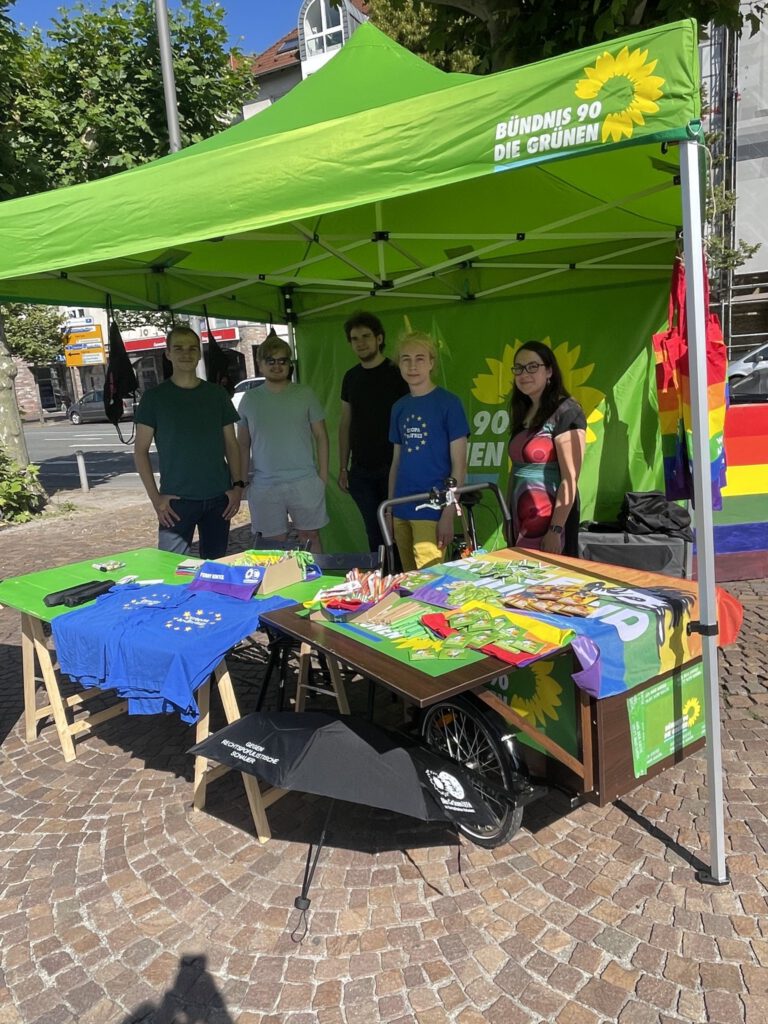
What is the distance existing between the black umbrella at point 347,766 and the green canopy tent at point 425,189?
875 millimetres

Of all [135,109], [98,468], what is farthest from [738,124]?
[98,468]

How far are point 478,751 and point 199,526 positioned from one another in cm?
243

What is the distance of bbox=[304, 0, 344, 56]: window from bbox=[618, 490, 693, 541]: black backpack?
81.7ft

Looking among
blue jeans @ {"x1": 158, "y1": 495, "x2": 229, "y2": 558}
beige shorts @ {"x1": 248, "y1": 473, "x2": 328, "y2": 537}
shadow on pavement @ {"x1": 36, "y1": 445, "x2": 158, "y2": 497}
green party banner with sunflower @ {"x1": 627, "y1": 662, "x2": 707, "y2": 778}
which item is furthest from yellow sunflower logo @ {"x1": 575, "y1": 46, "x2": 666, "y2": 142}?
shadow on pavement @ {"x1": 36, "y1": 445, "x2": 158, "y2": 497}

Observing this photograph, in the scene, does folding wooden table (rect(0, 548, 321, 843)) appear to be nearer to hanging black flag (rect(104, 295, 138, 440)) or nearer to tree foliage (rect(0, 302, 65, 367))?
hanging black flag (rect(104, 295, 138, 440))

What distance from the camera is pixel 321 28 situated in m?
24.7

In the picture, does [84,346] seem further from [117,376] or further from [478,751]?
[478,751]

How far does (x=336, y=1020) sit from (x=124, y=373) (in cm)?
456

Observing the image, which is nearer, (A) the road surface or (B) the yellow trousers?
(B) the yellow trousers

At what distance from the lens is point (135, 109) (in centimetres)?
896

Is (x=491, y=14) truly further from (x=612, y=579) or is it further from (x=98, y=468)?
(x=98, y=468)

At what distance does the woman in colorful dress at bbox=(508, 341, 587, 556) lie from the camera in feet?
10.6

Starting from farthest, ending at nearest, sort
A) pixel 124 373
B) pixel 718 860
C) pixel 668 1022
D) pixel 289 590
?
pixel 124 373
pixel 289 590
pixel 718 860
pixel 668 1022

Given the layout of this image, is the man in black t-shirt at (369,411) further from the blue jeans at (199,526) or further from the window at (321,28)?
the window at (321,28)
